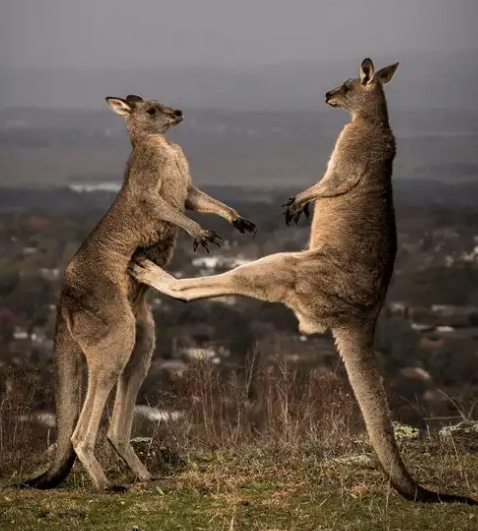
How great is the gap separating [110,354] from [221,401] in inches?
118

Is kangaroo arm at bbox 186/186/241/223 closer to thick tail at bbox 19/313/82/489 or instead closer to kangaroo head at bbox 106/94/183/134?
kangaroo head at bbox 106/94/183/134

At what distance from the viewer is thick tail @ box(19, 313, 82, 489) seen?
26.5 ft

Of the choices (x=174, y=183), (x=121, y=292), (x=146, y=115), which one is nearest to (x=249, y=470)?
(x=121, y=292)

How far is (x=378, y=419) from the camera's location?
7449mm

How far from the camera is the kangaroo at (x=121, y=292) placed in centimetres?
805

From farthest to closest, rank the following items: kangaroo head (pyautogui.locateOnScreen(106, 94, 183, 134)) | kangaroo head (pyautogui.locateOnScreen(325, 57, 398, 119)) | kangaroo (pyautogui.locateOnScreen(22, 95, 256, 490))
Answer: kangaroo head (pyautogui.locateOnScreen(106, 94, 183, 134)), kangaroo head (pyautogui.locateOnScreen(325, 57, 398, 119)), kangaroo (pyautogui.locateOnScreen(22, 95, 256, 490))

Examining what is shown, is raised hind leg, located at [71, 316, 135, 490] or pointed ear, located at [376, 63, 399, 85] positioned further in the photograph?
pointed ear, located at [376, 63, 399, 85]

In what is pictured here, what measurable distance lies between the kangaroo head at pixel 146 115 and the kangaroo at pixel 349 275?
3.95ft

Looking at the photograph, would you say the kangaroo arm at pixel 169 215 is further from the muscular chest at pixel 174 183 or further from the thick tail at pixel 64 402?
the thick tail at pixel 64 402

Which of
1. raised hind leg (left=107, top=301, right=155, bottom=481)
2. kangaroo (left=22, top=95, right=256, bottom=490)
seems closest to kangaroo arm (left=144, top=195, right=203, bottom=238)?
kangaroo (left=22, top=95, right=256, bottom=490)

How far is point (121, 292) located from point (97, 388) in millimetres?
702

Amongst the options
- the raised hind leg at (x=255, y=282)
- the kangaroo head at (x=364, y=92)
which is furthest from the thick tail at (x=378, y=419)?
the kangaroo head at (x=364, y=92)

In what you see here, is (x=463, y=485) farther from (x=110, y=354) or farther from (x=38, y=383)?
(x=38, y=383)

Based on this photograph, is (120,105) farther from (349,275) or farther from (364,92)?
(349,275)
